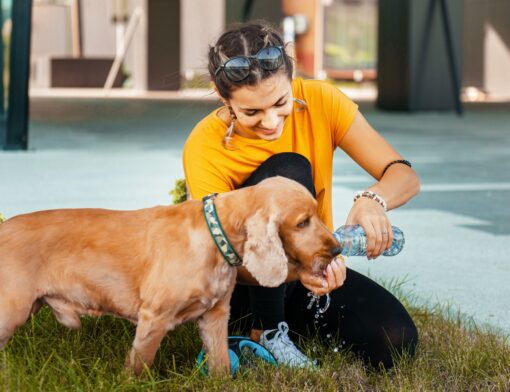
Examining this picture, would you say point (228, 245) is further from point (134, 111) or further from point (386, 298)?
point (134, 111)

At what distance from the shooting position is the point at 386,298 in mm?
3943

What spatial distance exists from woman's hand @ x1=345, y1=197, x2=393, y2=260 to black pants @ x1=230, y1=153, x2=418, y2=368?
25cm

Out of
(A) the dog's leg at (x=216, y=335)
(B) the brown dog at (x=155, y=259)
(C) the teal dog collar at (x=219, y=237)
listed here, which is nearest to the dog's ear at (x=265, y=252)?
(B) the brown dog at (x=155, y=259)

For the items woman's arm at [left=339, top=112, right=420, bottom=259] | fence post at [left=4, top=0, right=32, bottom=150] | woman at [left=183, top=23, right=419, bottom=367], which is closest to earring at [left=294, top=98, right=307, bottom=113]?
woman at [left=183, top=23, right=419, bottom=367]

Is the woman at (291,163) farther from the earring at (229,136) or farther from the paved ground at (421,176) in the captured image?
the paved ground at (421,176)

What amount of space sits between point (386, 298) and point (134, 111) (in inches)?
625

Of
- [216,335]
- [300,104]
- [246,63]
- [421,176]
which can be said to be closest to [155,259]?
[216,335]

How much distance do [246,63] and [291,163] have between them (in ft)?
1.44

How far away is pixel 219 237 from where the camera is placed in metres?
3.14

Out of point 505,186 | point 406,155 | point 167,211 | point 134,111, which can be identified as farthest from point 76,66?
point 167,211

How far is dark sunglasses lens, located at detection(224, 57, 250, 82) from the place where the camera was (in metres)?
3.44

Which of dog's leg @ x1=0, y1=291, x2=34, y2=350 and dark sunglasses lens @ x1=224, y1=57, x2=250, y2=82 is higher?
dark sunglasses lens @ x1=224, y1=57, x2=250, y2=82

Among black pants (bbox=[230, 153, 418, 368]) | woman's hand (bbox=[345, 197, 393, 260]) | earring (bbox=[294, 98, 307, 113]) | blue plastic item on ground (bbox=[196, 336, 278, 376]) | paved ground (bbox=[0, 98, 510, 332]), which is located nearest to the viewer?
woman's hand (bbox=[345, 197, 393, 260])

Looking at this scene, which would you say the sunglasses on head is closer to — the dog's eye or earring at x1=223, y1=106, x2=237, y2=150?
earring at x1=223, y1=106, x2=237, y2=150
